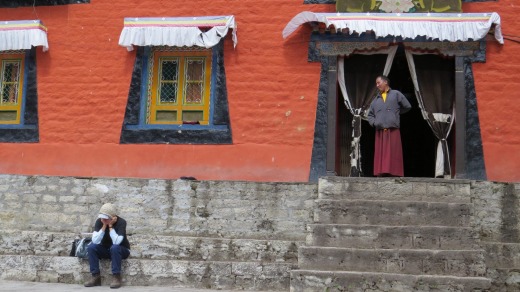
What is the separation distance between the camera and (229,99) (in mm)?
9758

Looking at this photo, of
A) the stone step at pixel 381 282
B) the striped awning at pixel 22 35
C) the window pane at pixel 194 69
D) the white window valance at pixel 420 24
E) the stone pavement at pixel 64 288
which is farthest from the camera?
the striped awning at pixel 22 35

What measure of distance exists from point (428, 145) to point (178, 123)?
4731 millimetres

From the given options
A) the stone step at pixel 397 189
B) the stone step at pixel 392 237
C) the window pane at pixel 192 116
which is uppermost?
the window pane at pixel 192 116

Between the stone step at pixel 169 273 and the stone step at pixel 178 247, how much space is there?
325mm

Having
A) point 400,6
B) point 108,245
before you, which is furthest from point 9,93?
point 400,6

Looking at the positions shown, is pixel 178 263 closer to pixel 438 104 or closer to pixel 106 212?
pixel 106 212

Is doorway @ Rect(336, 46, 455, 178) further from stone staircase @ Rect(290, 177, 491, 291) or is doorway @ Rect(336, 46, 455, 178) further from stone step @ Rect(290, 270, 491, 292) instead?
stone step @ Rect(290, 270, 491, 292)

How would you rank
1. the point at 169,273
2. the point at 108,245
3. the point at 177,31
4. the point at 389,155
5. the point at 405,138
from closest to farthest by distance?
the point at 169,273, the point at 108,245, the point at 389,155, the point at 177,31, the point at 405,138

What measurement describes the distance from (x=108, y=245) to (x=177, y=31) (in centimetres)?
344

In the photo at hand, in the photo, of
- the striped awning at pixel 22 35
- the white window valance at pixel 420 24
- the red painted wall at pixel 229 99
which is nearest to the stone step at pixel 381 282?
the red painted wall at pixel 229 99

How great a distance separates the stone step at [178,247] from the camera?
8016 mm

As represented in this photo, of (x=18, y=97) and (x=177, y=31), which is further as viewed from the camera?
(x=18, y=97)

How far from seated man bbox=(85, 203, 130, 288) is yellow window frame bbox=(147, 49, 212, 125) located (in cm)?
235

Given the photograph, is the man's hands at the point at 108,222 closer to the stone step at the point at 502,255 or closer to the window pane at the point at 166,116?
the window pane at the point at 166,116
